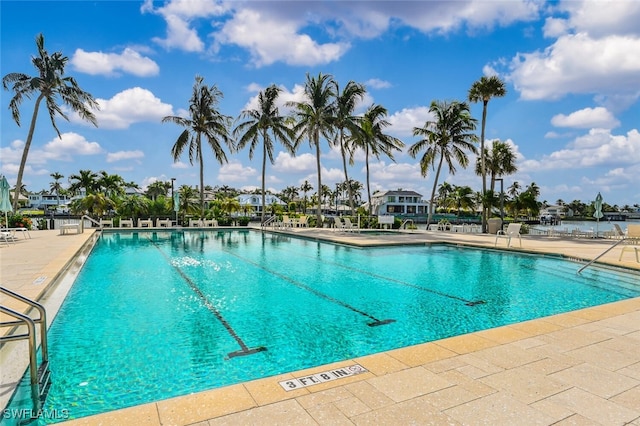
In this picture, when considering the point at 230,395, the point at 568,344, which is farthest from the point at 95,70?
the point at 568,344

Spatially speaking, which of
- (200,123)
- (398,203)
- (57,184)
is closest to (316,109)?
(200,123)

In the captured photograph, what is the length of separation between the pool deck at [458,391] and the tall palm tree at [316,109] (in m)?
21.2

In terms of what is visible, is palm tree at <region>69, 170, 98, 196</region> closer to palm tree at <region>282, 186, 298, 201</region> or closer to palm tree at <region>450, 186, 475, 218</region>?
palm tree at <region>450, 186, 475, 218</region>

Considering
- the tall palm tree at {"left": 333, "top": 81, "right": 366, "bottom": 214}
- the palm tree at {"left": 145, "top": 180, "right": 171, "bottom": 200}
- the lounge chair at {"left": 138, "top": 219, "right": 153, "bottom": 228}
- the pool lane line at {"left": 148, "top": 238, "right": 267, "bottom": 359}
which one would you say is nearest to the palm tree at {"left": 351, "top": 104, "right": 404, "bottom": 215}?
the tall palm tree at {"left": 333, "top": 81, "right": 366, "bottom": 214}

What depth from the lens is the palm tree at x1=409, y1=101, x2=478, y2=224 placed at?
25797mm

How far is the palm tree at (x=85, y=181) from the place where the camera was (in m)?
41.4

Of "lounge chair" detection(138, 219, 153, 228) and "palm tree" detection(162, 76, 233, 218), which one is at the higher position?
"palm tree" detection(162, 76, 233, 218)

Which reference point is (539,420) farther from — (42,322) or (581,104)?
(581,104)

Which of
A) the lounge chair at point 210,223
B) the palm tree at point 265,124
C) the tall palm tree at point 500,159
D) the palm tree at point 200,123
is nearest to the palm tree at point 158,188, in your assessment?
the palm tree at point 200,123

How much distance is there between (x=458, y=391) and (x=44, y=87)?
27.5m

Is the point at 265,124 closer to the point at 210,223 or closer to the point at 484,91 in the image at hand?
the point at 210,223

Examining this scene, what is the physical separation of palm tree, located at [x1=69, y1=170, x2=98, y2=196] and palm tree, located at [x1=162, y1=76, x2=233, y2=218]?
20.8 meters

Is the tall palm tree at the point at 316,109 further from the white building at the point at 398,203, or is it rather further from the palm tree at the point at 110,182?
the white building at the point at 398,203

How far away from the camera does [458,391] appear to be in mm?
2729
